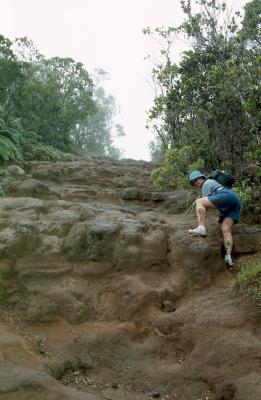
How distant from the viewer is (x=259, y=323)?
5395 millimetres

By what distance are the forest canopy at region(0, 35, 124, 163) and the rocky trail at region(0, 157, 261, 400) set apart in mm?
6440

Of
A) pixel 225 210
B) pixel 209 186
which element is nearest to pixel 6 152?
pixel 209 186

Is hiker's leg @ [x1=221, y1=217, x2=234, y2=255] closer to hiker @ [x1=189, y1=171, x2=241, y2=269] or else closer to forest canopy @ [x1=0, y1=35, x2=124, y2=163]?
hiker @ [x1=189, y1=171, x2=241, y2=269]

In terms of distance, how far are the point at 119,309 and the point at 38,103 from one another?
16.0 metres

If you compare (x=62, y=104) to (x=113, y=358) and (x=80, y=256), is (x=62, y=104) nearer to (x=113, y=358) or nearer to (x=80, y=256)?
(x=80, y=256)

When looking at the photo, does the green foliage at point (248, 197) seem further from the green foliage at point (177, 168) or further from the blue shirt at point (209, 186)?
the green foliage at point (177, 168)

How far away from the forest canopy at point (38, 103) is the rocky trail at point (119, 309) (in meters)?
6.44

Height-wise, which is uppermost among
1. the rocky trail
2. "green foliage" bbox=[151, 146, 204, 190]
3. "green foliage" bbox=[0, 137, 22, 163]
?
"green foliage" bbox=[0, 137, 22, 163]

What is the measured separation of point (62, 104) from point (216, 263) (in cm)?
1701

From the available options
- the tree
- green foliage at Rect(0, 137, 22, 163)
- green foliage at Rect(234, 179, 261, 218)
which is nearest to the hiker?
green foliage at Rect(234, 179, 261, 218)

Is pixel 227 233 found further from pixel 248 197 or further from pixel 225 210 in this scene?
pixel 248 197

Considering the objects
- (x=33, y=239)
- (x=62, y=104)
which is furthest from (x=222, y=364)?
(x=62, y=104)

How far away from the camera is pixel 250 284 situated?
588 cm

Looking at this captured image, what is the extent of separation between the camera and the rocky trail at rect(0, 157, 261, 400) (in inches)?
186
